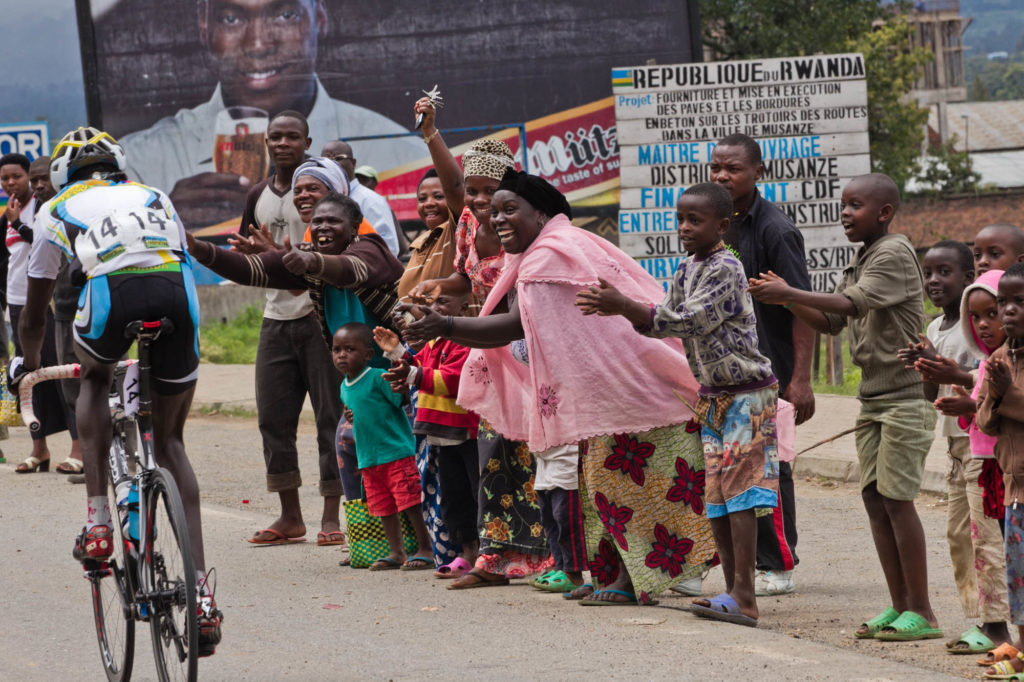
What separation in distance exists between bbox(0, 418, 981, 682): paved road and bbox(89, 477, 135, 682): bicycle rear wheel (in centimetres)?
18

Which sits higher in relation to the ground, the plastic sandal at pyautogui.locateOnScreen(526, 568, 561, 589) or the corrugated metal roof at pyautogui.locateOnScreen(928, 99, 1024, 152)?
the corrugated metal roof at pyautogui.locateOnScreen(928, 99, 1024, 152)

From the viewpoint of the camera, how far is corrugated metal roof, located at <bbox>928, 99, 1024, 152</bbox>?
279ft

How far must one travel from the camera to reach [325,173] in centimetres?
818

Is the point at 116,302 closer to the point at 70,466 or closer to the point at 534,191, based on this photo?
the point at 534,191

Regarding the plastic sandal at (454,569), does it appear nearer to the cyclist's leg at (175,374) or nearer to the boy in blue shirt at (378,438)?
the boy in blue shirt at (378,438)

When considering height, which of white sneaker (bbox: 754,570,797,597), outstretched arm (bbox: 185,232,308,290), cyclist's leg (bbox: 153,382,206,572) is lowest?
white sneaker (bbox: 754,570,797,597)

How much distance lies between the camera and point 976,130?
8744cm

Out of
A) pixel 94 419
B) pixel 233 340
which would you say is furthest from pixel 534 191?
pixel 233 340

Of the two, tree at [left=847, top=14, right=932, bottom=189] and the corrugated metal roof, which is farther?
the corrugated metal roof

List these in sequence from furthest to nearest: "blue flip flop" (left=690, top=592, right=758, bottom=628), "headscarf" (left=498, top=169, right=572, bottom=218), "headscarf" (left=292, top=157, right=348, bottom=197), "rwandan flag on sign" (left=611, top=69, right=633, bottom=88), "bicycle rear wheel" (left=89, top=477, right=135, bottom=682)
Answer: "rwandan flag on sign" (left=611, top=69, right=633, bottom=88)
"headscarf" (left=292, top=157, right=348, bottom=197)
"headscarf" (left=498, top=169, right=572, bottom=218)
"blue flip flop" (left=690, top=592, right=758, bottom=628)
"bicycle rear wheel" (left=89, top=477, right=135, bottom=682)

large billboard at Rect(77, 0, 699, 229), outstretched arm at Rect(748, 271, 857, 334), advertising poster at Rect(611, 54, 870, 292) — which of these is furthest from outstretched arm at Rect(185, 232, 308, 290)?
large billboard at Rect(77, 0, 699, 229)

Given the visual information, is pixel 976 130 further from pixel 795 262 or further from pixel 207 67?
pixel 795 262

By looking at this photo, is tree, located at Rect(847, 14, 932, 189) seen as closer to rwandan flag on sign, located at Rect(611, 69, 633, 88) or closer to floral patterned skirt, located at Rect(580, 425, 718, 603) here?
rwandan flag on sign, located at Rect(611, 69, 633, 88)

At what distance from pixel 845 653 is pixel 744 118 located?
9.12 m
